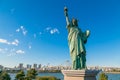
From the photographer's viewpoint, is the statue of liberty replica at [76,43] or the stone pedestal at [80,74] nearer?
the stone pedestal at [80,74]

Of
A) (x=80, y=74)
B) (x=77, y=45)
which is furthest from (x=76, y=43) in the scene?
(x=80, y=74)

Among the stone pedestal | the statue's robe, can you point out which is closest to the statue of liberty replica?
the statue's robe

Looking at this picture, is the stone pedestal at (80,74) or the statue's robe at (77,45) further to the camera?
the statue's robe at (77,45)

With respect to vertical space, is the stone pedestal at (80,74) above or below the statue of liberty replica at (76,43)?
below

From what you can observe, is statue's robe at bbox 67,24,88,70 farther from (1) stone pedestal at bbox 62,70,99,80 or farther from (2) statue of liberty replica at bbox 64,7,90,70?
(1) stone pedestal at bbox 62,70,99,80

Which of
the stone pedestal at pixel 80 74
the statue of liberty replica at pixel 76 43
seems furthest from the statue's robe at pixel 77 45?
the stone pedestal at pixel 80 74

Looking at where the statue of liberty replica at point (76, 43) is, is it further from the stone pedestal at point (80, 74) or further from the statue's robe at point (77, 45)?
the stone pedestal at point (80, 74)

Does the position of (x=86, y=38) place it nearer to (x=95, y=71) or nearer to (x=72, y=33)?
(x=72, y=33)

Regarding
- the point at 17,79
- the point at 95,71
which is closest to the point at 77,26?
the point at 95,71

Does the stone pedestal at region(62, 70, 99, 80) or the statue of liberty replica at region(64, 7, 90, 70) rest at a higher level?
the statue of liberty replica at region(64, 7, 90, 70)

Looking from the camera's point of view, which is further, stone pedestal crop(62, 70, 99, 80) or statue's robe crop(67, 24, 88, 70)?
statue's robe crop(67, 24, 88, 70)
